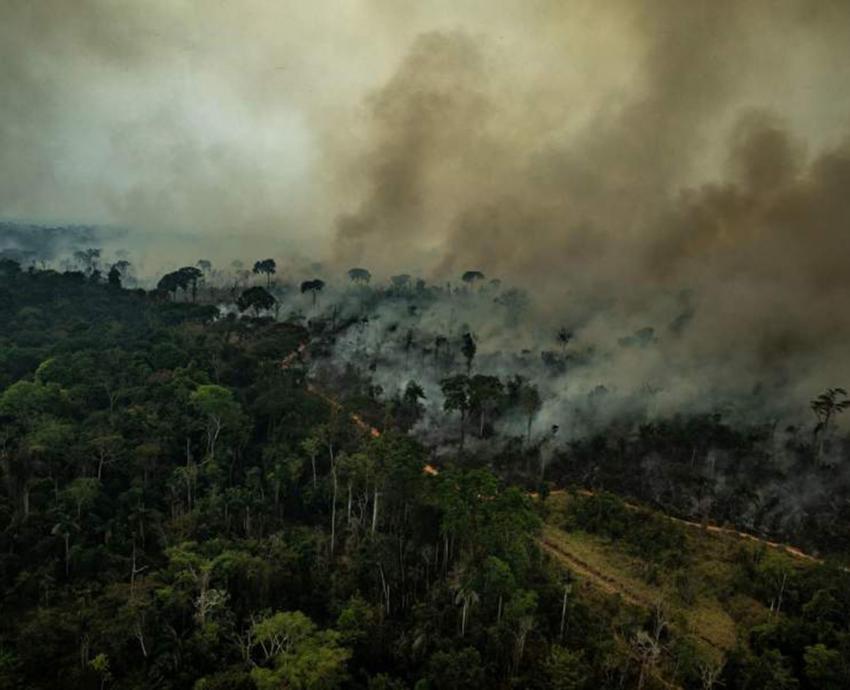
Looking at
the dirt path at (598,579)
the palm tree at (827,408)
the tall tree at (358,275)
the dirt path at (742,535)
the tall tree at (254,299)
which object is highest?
the tall tree at (358,275)

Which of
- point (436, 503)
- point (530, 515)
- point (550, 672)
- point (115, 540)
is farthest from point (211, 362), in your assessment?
point (550, 672)

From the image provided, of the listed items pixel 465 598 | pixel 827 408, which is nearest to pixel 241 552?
pixel 465 598

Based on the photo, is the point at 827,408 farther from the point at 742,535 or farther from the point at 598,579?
the point at 598,579

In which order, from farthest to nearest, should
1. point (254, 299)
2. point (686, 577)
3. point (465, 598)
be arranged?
point (254, 299) → point (686, 577) → point (465, 598)

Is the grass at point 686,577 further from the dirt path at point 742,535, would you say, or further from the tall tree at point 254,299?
the tall tree at point 254,299

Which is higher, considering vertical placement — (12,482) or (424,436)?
(424,436)

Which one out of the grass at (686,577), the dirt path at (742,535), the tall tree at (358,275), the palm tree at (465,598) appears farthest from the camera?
the tall tree at (358,275)

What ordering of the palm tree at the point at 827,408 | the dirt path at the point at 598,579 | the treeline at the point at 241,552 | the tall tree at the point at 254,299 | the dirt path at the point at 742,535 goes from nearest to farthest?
the treeline at the point at 241,552 → the dirt path at the point at 598,579 → the dirt path at the point at 742,535 → the palm tree at the point at 827,408 → the tall tree at the point at 254,299

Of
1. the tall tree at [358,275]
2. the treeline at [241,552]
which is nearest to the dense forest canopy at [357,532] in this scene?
the treeline at [241,552]

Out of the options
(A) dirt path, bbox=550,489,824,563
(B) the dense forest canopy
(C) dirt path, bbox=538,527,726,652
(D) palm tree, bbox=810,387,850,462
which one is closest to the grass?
(C) dirt path, bbox=538,527,726,652

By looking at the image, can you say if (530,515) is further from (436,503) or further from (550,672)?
(550,672)

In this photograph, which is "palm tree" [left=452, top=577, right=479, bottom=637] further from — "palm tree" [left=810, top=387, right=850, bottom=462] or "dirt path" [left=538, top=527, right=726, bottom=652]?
"palm tree" [left=810, top=387, right=850, bottom=462]
